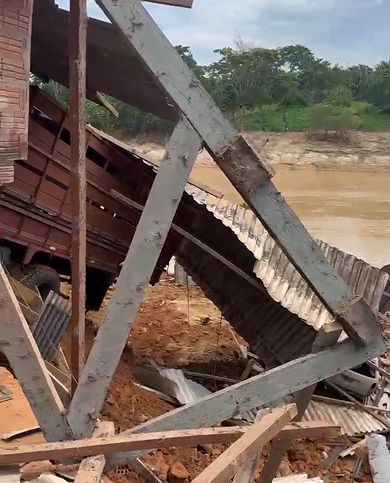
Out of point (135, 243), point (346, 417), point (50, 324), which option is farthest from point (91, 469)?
point (346, 417)

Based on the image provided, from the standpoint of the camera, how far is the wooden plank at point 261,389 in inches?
152

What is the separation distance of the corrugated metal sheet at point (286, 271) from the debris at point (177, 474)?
228 cm

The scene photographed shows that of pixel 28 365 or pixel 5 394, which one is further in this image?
pixel 5 394

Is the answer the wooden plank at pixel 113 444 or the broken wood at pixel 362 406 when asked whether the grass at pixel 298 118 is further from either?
the wooden plank at pixel 113 444

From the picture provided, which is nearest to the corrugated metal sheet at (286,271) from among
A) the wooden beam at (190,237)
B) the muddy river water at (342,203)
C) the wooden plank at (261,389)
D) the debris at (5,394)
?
the wooden beam at (190,237)

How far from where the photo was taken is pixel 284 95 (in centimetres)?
5184

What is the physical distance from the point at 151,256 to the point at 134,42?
1.29 m

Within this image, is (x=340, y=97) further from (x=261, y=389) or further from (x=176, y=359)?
(x=261, y=389)

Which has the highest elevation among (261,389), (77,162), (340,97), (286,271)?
(340,97)

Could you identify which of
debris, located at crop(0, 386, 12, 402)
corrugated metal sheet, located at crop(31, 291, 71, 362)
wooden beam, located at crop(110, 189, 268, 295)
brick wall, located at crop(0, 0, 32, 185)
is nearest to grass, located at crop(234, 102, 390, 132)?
wooden beam, located at crop(110, 189, 268, 295)

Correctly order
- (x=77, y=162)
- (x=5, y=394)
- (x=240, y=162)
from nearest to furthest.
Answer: (x=77, y=162) → (x=240, y=162) → (x=5, y=394)

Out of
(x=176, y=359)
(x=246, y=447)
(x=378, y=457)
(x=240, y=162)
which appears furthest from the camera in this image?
(x=176, y=359)

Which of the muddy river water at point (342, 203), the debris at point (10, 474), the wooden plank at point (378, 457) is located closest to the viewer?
the debris at point (10, 474)

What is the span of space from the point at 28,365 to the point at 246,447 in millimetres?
1277
